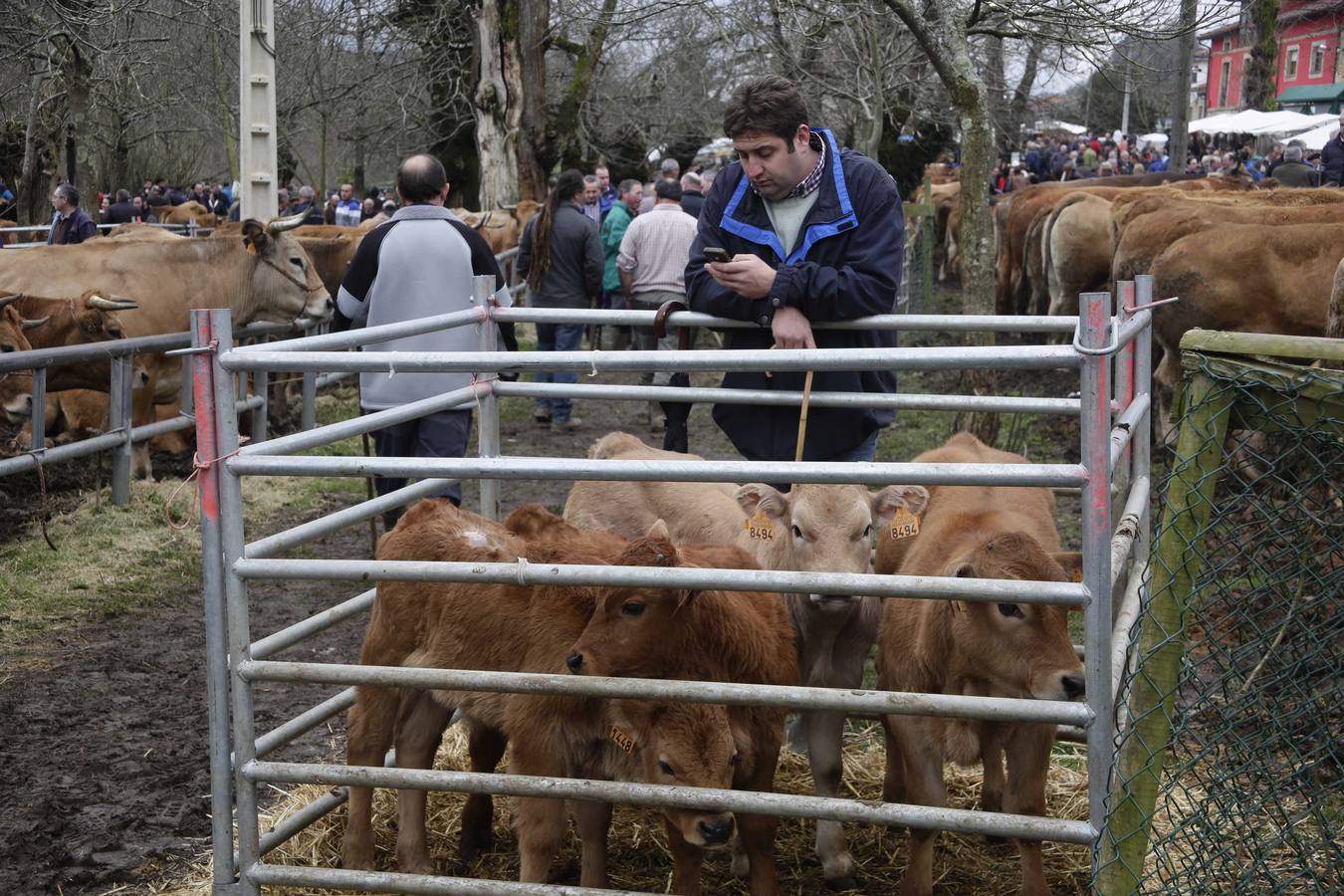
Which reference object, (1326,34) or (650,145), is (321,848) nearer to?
(650,145)

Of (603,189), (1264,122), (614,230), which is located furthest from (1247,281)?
(1264,122)

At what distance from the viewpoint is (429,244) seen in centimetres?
707

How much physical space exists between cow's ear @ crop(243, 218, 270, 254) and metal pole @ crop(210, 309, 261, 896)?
950 centimetres

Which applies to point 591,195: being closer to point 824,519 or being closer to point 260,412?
point 260,412

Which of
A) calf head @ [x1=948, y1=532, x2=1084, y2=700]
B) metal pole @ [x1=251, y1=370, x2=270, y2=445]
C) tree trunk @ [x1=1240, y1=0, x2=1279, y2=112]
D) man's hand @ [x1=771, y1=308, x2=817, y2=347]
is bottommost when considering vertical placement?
metal pole @ [x1=251, y1=370, x2=270, y2=445]

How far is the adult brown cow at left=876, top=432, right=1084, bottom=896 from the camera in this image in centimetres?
404

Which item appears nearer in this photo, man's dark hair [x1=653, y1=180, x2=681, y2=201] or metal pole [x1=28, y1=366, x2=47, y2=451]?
metal pole [x1=28, y1=366, x2=47, y2=451]

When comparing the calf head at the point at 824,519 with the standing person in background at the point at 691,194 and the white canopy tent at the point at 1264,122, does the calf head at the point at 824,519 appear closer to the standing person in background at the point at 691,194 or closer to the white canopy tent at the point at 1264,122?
the standing person in background at the point at 691,194

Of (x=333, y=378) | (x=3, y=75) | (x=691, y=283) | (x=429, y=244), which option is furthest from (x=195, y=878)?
(x=3, y=75)

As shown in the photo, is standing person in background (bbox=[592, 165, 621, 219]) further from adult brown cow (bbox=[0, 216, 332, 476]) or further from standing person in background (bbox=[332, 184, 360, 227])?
standing person in background (bbox=[332, 184, 360, 227])

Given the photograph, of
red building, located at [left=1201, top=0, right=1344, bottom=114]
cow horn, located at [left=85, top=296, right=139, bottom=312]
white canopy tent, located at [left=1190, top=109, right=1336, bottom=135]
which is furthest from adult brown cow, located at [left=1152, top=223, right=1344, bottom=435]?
red building, located at [left=1201, top=0, right=1344, bottom=114]

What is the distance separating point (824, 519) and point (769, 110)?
4.58 ft

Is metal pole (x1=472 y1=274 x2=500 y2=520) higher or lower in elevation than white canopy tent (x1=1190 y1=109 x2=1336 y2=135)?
lower

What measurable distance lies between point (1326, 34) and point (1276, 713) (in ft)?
226
